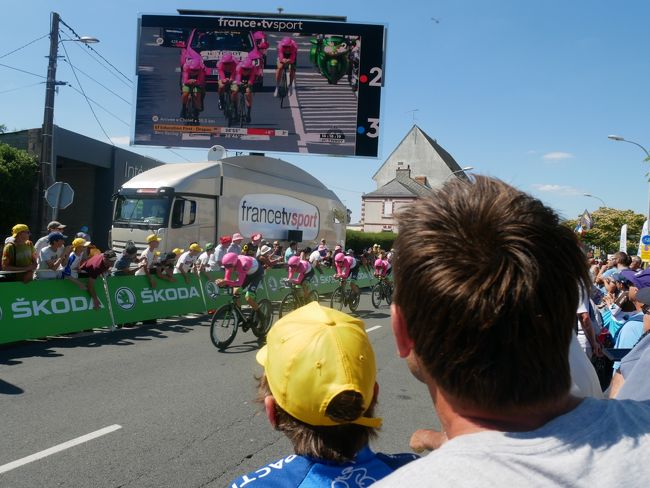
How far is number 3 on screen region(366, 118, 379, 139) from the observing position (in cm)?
2416

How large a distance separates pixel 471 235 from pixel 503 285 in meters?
0.12

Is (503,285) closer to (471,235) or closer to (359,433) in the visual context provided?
(471,235)

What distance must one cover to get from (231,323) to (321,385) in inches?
319

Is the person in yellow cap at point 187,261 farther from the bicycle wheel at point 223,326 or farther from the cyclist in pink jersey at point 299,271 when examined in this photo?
the bicycle wheel at point 223,326

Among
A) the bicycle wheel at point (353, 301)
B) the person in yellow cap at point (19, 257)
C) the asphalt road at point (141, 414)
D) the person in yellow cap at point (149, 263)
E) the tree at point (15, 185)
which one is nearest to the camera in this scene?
the asphalt road at point (141, 414)

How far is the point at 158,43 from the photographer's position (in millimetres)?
24250

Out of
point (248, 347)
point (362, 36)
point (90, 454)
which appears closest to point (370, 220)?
point (362, 36)

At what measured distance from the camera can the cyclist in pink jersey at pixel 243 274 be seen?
952 cm

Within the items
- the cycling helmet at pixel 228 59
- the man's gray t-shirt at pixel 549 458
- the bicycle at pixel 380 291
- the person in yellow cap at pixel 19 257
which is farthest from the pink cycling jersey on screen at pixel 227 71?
the man's gray t-shirt at pixel 549 458

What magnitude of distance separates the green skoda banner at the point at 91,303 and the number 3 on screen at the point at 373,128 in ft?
39.7

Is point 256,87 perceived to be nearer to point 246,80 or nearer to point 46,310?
point 246,80

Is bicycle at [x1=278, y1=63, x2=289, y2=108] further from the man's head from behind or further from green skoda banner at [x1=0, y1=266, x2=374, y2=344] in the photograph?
the man's head from behind

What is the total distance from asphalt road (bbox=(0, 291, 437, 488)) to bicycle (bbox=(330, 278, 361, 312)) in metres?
5.96

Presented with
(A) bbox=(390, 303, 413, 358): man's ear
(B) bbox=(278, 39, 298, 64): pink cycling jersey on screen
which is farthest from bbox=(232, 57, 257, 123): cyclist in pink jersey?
(A) bbox=(390, 303, 413, 358): man's ear
